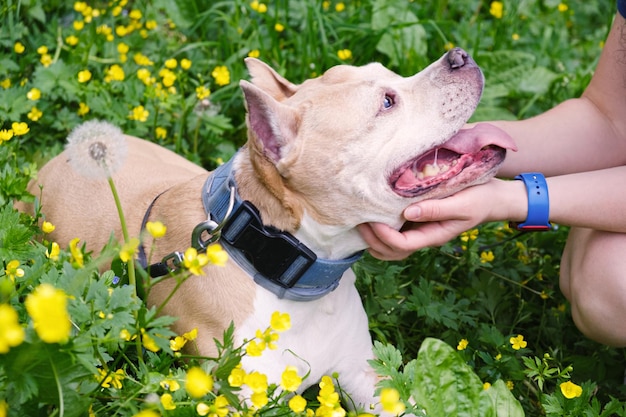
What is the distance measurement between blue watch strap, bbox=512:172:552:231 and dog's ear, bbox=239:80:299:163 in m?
0.78

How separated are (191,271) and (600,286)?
1.48m

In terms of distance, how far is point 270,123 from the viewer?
225cm

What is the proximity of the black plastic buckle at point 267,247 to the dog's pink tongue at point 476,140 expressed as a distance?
568mm

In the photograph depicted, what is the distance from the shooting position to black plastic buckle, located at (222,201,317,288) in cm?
221

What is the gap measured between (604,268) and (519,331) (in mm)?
635

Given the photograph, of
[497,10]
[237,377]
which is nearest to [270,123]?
[237,377]

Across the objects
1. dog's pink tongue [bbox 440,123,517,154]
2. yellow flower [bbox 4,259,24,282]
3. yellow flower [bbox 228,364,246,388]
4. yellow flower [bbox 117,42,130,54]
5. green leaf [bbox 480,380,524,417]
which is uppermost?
dog's pink tongue [bbox 440,123,517,154]

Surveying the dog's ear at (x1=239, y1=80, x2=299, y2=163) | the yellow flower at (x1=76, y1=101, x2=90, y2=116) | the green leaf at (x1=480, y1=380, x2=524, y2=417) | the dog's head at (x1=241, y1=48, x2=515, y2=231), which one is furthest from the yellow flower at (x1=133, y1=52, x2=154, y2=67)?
the green leaf at (x1=480, y1=380, x2=524, y2=417)

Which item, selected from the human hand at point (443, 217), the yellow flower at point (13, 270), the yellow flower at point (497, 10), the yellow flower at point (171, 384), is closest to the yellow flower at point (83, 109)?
the yellow flower at point (13, 270)

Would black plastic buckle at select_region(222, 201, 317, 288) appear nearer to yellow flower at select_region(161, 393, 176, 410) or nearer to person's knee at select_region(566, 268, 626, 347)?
yellow flower at select_region(161, 393, 176, 410)

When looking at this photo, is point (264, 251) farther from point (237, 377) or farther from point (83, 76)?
point (83, 76)

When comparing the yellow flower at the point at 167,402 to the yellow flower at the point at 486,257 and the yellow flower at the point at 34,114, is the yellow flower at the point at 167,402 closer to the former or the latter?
the yellow flower at the point at 486,257

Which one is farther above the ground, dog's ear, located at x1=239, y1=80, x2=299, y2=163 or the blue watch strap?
dog's ear, located at x1=239, y1=80, x2=299, y2=163

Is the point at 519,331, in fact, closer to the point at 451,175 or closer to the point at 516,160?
the point at 516,160
